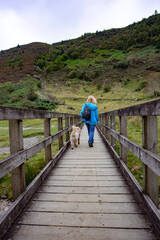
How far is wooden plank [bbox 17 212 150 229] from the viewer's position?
1.52 metres

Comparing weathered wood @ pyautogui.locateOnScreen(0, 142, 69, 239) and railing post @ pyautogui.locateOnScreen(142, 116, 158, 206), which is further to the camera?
railing post @ pyautogui.locateOnScreen(142, 116, 158, 206)

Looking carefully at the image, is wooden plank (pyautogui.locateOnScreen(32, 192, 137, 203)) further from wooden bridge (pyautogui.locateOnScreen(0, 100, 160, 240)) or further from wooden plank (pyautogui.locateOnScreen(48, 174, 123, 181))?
wooden plank (pyautogui.locateOnScreen(48, 174, 123, 181))

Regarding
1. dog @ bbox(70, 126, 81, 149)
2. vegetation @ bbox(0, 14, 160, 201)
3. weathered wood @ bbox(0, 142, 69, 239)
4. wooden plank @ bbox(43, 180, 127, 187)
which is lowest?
wooden plank @ bbox(43, 180, 127, 187)

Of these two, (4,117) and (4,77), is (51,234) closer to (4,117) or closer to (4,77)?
(4,117)

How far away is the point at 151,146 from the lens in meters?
1.62

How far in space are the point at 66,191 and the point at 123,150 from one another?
1320mm

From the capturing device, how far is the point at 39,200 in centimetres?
199

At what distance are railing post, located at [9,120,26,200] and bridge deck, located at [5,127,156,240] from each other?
0.26 m

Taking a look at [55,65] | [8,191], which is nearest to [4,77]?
[55,65]

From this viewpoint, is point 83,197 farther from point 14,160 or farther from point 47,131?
point 47,131

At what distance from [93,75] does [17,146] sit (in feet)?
177

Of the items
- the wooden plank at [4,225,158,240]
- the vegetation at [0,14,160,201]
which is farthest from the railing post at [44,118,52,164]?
the vegetation at [0,14,160,201]

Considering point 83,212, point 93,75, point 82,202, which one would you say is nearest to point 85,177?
point 82,202

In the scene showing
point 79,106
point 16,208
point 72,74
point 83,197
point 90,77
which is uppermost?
point 72,74
